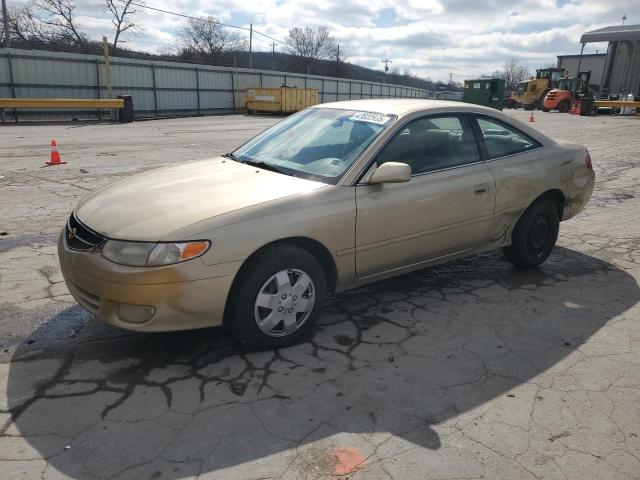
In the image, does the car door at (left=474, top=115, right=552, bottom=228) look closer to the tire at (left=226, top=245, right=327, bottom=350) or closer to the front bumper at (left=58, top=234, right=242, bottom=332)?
the tire at (left=226, top=245, right=327, bottom=350)

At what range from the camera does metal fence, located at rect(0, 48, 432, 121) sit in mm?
21906

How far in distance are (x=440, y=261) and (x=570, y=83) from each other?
1440 inches

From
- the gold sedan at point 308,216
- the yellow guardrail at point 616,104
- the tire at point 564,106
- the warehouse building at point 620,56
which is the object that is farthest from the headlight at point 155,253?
the warehouse building at point 620,56

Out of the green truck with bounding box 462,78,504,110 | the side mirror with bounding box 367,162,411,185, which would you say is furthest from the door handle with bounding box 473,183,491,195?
the green truck with bounding box 462,78,504,110

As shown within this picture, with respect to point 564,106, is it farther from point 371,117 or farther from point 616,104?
point 371,117

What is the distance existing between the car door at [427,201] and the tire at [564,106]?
116 ft

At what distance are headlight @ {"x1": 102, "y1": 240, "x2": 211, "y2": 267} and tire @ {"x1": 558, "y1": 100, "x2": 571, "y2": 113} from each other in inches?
1478

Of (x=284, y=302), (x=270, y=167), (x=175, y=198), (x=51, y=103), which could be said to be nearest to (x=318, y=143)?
(x=270, y=167)

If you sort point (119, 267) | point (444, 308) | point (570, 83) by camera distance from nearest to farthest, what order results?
1. point (119, 267)
2. point (444, 308)
3. point (570, 83)

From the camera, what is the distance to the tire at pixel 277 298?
3.02 metres

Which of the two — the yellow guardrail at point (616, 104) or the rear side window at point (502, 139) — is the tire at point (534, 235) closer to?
the rear side window at point (502, 139)

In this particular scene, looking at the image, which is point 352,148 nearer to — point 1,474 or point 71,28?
point 1,474

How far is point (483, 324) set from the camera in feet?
12.2

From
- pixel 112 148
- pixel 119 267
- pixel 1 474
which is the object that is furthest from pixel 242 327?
pixel 112 148
